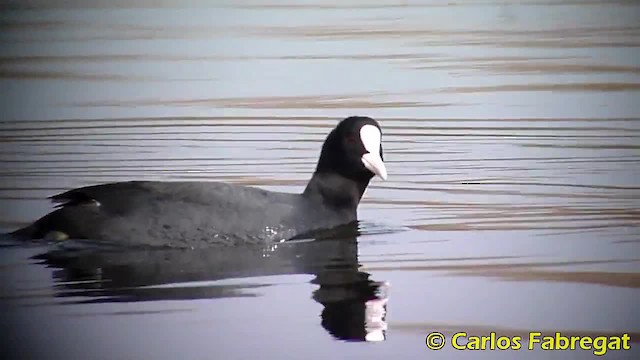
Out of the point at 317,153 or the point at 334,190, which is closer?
the point at 334,190

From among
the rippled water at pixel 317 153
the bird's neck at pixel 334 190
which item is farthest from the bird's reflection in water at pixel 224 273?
the bird's neck at pixel 334 190

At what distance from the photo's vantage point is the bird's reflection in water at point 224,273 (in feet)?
13.9

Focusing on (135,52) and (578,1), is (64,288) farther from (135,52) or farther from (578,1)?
(578,1)

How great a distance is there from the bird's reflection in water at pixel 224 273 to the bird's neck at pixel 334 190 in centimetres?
20

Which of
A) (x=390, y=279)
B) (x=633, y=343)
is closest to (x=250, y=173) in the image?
(x=390, y=279)

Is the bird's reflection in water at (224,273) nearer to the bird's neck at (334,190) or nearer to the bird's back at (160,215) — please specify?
the bird's back at (160,215)

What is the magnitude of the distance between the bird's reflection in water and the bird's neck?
196mm

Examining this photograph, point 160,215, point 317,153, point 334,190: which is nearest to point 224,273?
point 160,215

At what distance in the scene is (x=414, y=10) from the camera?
6.30 meters

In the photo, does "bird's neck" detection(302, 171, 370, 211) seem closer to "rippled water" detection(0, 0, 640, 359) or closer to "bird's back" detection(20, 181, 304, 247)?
"rippled water" detection(0, 0, 640, 359)

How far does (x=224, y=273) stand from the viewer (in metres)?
4.62

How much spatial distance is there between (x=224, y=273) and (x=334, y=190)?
0.88m

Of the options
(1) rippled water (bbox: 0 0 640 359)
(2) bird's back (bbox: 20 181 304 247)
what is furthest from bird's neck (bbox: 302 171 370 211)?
(2) bird's back (bbox: 20 181 304 247)

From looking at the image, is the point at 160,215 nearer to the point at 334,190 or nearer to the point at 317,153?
the point at 334,190
